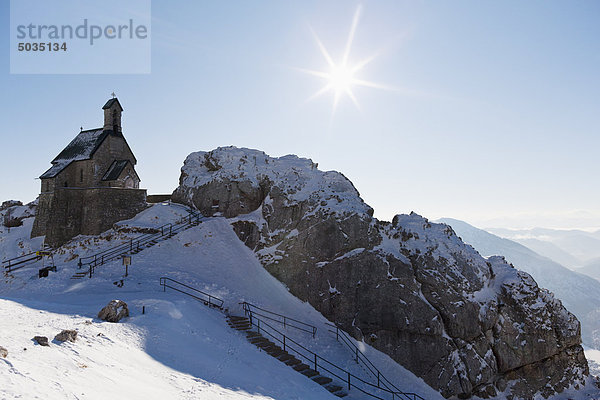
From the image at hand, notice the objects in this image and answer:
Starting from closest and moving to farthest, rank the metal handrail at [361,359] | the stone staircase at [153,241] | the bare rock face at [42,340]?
the bare rock face at [42,340] → the metal handrail at [361,359] → the stone staircase at [153,241]

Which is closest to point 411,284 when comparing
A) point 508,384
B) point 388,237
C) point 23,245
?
point 388,237

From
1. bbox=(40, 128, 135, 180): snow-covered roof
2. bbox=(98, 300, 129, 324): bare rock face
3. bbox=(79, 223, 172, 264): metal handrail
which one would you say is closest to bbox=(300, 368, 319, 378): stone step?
bbox=(98, 300, 129, 324): bare rock face

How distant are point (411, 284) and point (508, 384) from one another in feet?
28.1

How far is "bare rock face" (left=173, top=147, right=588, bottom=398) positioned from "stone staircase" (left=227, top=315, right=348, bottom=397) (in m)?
5.61

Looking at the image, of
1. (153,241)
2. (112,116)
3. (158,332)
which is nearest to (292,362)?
(158,332)

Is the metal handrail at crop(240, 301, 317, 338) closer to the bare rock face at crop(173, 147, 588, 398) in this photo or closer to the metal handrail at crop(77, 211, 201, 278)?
the bare rock face at crop(173, 147, 588, 398)

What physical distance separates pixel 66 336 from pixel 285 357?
35.4 feet

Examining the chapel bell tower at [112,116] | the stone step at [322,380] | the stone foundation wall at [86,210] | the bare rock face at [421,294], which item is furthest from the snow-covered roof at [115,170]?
the stone step at [322,380]

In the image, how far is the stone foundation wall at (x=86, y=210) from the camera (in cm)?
3284

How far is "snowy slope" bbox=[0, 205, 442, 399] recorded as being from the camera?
10633mm

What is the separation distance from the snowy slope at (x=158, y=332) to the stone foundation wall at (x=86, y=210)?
142cm

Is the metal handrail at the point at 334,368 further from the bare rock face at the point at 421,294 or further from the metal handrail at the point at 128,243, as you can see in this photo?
the metal handrail at the point at 128,243

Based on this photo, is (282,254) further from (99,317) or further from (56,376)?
(56,376)

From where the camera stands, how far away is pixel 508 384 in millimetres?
23750
